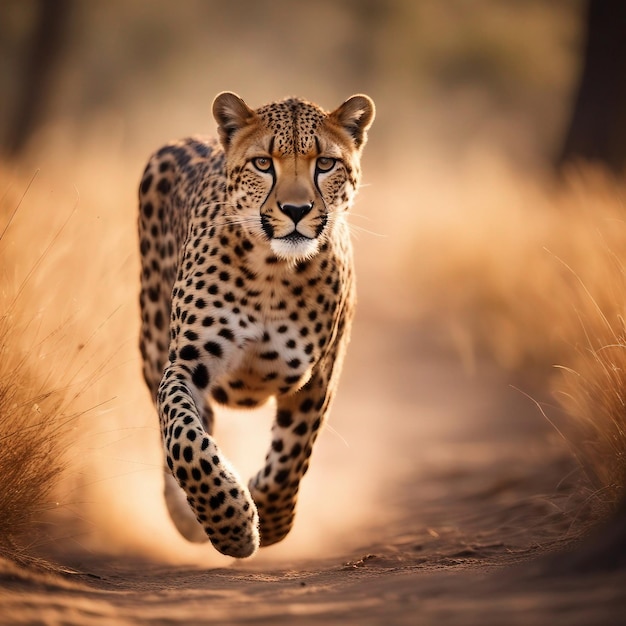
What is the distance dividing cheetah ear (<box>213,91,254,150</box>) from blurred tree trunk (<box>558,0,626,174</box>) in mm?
9042

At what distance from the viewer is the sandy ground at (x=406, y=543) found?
10.8 feet

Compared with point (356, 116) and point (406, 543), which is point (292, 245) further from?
point (406, 543)

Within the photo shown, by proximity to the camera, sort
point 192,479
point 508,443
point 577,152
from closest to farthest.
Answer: point 192,479 < point 508,443 < point 577,152

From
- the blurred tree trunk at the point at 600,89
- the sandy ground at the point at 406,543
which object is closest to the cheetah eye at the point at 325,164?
the sandy ground at the point at 406,543

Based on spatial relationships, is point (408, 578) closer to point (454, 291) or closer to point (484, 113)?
point (454, 291)

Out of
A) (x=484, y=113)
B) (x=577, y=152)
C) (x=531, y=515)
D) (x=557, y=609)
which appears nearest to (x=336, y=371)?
(x=531, y=515)

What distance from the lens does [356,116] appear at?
16.9 feet

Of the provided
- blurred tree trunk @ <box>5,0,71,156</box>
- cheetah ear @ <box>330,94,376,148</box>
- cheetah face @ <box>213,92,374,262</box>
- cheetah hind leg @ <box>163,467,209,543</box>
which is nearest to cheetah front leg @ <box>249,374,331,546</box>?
cheetah hind leg @ <box>163,467,209,543</box>

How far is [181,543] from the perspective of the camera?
22.3 ft

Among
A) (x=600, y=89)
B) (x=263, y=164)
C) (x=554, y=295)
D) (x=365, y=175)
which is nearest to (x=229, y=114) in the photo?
(x=263, y=164)

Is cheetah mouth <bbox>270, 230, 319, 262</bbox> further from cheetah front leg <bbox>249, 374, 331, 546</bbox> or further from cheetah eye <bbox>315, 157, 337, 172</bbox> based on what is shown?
cheetah front leg <bbox>249, 374, 331, 546</bbox>

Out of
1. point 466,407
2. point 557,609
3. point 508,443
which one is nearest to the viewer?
point 557,609

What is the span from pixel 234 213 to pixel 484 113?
101 feet

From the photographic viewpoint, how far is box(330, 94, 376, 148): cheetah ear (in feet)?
16.6
